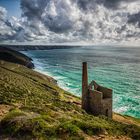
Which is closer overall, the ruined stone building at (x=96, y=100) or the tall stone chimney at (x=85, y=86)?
the ruined stone building at (x=96, y=100)

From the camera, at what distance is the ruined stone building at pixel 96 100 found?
3309cm

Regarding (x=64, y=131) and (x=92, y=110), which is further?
(x=92, y=110)

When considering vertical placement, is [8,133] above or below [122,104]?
above

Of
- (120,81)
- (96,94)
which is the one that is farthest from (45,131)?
(120,81)

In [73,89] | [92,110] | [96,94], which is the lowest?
[73,89]

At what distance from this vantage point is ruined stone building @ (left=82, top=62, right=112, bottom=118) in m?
33.1

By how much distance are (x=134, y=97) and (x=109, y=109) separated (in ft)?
88.7

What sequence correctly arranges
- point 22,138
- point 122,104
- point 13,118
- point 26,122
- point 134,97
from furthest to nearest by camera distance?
point 134,97 → point 122,104 → point 13,118 → point 26,122 → point 22,138

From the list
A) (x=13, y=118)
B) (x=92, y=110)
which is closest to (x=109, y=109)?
(x=92, y=110)

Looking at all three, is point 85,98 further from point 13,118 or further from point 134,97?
point 134,97

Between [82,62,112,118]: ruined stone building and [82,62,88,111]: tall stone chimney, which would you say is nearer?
[82,62,112,118]: ruined stone building

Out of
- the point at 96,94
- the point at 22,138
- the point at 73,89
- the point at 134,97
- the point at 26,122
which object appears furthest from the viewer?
the point at 73,89

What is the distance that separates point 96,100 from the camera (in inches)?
1314

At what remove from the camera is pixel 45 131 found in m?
15.0
